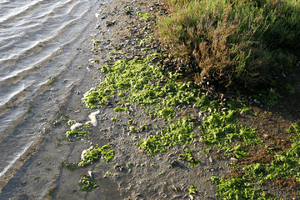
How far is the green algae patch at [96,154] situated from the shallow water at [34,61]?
1274mm

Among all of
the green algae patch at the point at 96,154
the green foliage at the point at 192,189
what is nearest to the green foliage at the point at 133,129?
the green algae patch at the point at 96,154

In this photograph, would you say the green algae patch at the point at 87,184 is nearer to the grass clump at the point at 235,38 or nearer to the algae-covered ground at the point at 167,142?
the algae-covered ground at the point at 167,142

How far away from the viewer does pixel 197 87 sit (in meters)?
5.02

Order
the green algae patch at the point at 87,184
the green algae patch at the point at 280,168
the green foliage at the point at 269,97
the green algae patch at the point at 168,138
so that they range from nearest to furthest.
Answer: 1. the green algae patch at the point at 280,168
2. the green algae patch at the point at 87,184
3. the green algae patch at the point at 168,138
4. the green foliage at the point at 269,97

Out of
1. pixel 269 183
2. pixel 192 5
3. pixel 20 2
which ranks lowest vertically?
pixel 269 183

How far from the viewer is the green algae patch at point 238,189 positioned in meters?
3.22

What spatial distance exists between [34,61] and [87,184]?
15.7 feet

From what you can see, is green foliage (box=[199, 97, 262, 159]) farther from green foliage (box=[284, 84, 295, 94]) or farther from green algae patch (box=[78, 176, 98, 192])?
green algae patch (box=[78, 176, 98, 192])

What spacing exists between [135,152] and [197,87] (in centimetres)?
212

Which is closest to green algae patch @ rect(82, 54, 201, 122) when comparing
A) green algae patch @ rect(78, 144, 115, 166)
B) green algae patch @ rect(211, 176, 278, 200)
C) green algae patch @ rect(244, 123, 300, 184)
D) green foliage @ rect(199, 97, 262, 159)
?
green foliage @ rect(199, 97, 262, 159)

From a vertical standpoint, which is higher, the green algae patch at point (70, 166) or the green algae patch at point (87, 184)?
the green algae patch at point (70, 166)

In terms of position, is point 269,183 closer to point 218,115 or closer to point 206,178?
point 206,178

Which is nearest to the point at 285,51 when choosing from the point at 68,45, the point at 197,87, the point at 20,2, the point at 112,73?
the point at 197,87

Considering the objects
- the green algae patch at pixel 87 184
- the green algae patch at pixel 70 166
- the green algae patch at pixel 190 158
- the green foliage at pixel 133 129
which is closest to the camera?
the green algae patch at pixel 87 184
